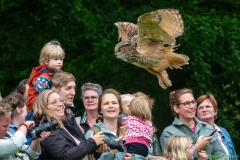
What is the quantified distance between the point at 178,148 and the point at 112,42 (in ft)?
18.1

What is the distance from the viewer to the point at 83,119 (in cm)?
848

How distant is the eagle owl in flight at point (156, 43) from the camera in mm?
8523

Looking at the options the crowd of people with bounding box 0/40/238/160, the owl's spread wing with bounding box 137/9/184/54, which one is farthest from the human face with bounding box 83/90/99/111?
the owl's spread wing with bounding box 137/9/184/54

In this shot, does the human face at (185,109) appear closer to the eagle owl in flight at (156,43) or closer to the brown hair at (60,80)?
the eagle owl in flight at (156,43)

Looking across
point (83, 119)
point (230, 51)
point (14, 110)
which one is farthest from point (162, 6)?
point (14, 110)

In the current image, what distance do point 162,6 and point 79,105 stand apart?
7.69ft

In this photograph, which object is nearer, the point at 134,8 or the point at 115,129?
the point at 115,129

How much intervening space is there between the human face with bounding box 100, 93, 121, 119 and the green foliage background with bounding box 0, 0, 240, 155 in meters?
4.57

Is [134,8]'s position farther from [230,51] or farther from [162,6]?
[230,51]

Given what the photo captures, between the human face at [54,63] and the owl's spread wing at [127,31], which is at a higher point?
the owl's spread wing at [127,31]

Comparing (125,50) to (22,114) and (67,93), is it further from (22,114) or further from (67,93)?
(22,114)

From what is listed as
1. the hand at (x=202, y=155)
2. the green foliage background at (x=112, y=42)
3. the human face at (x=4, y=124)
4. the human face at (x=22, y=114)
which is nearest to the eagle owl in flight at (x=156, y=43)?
the hand at (x=202, y=155)

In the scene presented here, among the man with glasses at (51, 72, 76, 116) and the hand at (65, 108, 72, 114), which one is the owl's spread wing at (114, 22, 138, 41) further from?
the hand at (65, 108, 72, 114)

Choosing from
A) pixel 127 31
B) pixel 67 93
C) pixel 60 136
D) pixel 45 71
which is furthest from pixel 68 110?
pixel 127 31
